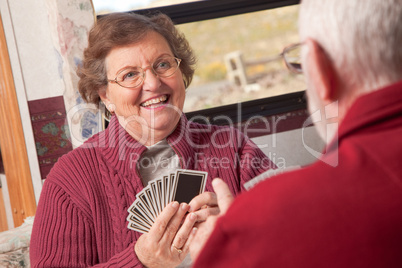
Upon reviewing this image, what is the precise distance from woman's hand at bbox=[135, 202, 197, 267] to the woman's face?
1.73 ft

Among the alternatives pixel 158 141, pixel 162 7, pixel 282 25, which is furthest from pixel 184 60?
pixel 282 25

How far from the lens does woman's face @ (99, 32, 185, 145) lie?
2.26 metres

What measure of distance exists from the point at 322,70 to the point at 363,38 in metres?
0.09

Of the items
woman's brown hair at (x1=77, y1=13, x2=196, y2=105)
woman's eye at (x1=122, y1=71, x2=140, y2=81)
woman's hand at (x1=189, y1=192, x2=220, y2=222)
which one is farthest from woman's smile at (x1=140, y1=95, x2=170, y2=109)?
woman's hand at (x1=189, y1=192, x2=220, y2=222)

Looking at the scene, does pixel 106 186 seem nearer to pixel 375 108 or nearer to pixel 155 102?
pixel 155 102

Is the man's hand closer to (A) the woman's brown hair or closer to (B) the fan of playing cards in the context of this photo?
(B) the fan of playing cards

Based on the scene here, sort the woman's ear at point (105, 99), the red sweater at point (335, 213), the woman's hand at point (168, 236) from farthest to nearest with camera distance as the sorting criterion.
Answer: the woman's ear at point (105, 99), the woman's hand at point (168, 236), the red sweater at point (335, 213)

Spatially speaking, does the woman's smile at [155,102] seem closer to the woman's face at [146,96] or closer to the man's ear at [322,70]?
the woman's face at [146,96]

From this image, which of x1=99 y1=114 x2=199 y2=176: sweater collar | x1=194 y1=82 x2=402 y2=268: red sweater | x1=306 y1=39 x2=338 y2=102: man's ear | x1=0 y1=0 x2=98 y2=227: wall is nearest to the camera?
x1=194 y1=82 x2=402 y2=268: red sweater

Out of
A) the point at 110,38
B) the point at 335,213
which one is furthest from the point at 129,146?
the point at 335,213

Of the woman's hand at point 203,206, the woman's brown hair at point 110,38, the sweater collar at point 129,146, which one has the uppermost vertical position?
the woman's brown hair at point 110,38

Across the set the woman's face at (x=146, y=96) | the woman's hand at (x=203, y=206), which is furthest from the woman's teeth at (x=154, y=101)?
the woman's hand at (x=203, y=206)

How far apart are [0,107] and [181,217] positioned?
2235mm

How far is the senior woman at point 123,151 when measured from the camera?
6.89 feet
